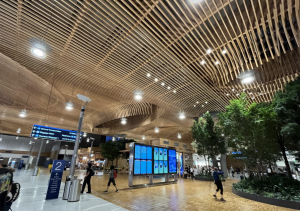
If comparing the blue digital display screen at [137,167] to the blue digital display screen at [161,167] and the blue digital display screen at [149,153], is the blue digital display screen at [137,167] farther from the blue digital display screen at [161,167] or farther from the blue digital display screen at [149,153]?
the blue digital display screen at [161,167]

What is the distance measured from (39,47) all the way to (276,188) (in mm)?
9583

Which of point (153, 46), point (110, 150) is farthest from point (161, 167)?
point (110, 150)

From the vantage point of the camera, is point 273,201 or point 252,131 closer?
point 273,201

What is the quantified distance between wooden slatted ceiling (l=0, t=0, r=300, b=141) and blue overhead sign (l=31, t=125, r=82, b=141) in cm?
222

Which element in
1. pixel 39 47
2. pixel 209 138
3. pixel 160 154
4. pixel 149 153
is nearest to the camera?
pixel 39 47

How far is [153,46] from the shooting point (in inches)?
217

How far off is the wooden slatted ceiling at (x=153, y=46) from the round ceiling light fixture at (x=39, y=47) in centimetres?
17

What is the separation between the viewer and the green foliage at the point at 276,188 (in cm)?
516

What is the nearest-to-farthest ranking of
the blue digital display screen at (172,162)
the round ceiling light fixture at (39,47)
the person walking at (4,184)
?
1. the person walking at (4,184)
2. the round ceiling light fixture at (39,47)
3. the blue digital display screen at (172,162)

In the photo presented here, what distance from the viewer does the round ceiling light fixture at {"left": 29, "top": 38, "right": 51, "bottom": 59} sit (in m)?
4.54

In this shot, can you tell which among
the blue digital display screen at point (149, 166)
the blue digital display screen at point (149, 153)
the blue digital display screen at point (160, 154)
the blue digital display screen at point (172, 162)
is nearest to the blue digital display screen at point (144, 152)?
the blue digital display screen at point (149, 153)

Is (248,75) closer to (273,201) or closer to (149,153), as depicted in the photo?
(273,201)

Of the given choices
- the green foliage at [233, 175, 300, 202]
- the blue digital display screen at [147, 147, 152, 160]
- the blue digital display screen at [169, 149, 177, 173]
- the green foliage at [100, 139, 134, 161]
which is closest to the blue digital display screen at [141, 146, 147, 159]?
the blue digital display screen at [147, 147, 152, 160]

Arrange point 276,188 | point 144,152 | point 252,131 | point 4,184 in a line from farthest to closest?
point 144,152, point 252,131, point 276,188, point 4,184
